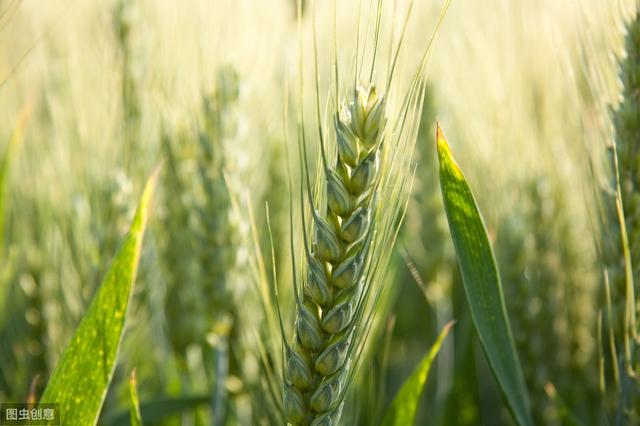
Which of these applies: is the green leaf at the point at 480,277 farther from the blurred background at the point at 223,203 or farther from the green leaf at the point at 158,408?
the green leaf at the point at 158,408

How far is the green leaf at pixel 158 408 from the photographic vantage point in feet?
2.95

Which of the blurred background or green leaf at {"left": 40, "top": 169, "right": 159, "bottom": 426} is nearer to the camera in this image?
green leaf at {"left": 40, "top": 169, "right": 159, "bottom": 426}

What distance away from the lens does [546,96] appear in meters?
1.17

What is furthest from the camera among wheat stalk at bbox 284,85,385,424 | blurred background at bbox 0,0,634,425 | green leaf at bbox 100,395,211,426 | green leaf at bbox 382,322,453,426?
blurred background at bbox 0,0,634,425

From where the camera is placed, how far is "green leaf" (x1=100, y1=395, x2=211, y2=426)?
0.90 m

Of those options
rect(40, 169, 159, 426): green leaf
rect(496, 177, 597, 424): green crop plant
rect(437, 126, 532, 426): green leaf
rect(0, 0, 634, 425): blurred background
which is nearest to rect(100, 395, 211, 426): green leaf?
rect(0, 0, 634, 425): blurred background

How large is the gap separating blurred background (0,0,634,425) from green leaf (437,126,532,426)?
168 millimetres

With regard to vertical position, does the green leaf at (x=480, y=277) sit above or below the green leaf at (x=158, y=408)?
above

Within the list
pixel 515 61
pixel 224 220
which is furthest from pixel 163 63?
pixel 515 61

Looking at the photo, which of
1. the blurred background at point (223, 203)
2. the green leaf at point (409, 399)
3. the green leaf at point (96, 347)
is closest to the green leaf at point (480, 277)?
the green leaf at point (409, 399)

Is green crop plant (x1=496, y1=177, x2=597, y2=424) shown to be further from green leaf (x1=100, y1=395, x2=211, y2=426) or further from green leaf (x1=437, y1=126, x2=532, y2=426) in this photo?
green leaf (x1=100, y1=395, x2=211, y2=426)

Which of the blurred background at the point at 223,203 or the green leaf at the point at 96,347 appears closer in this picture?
the green leaf at the point at 96,347

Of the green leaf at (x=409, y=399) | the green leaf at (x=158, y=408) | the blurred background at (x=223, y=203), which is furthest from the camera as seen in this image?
the blurred background at (x=223, y=203)

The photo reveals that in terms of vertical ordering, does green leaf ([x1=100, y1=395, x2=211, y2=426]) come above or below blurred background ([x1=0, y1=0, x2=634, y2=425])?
below
